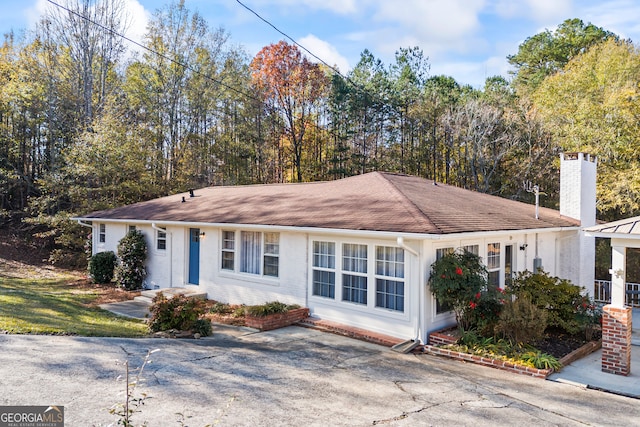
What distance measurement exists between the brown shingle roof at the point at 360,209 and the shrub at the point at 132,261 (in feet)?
2.62

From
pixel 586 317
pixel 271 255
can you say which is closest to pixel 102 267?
pixel 271 255

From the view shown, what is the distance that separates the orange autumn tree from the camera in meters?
27.4

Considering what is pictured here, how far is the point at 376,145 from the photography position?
28031 millimetres

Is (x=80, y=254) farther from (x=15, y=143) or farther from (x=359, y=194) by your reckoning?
(x=359, y=194)

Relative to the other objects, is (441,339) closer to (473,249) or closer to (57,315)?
(473,249)

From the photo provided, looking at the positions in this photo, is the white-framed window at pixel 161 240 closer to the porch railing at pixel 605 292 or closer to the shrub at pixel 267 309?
the shrub at pixel 267 309

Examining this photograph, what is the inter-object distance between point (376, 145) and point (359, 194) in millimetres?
17160

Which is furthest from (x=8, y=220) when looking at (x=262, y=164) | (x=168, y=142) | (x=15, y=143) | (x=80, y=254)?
(x=262, y=164)

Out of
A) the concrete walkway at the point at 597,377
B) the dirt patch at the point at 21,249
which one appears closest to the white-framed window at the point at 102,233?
the dirt patch at the point at 21,249

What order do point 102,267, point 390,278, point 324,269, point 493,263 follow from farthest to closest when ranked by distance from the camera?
point 102,267 < point 493,263 < point 324,269 < point 390,278

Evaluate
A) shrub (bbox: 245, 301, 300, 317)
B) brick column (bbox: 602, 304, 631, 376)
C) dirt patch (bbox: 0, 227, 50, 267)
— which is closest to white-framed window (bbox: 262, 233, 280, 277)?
shrub (bbox: 245, 301, 300, 317)

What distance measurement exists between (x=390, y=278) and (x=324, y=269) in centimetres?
171

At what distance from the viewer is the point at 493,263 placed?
10.3 m

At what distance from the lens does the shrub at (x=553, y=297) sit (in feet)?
30.2
